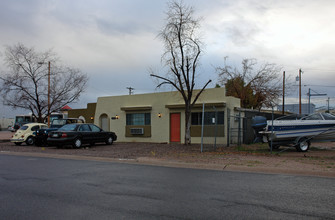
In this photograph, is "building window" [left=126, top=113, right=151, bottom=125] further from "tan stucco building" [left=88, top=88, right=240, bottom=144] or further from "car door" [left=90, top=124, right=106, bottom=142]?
"car door" [left=90, top=124, right=106, bottom=142]

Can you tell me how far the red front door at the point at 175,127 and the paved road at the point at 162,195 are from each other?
12406 millimetres

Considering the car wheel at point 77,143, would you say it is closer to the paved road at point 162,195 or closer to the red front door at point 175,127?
the red front door at point 175,127

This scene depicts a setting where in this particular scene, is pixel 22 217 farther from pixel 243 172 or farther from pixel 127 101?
pixel 127 101

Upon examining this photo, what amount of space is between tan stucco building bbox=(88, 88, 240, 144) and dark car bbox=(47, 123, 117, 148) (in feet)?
14.5

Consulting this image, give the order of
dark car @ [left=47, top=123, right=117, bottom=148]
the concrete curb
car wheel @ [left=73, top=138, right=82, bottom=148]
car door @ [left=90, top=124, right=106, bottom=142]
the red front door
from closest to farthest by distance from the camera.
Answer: the concrete curb
dark car @ [left=47, top=123, right=117, bottom=148]
car wheel @ [left=73, top=138, right=82, bottom=148]
car door @ [left=90, top=124, right=106, bottom=142]
the red front door

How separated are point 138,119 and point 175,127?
3534 mm

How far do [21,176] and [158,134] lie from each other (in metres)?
14.5

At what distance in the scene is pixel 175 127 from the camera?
22.4 m

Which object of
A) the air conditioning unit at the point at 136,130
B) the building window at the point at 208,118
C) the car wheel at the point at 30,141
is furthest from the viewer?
the air conditioning unit at the point at 136,130

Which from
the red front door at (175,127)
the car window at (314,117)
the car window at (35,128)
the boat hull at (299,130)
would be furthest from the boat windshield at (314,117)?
the car window at (35,128)

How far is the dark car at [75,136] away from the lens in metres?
18.2

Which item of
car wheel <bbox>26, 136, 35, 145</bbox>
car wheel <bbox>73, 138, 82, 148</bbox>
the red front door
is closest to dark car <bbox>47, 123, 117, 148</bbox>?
car wheel <bbox>73, 138, 82, 148</bbox>

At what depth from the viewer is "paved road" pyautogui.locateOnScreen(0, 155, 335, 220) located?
5.26m

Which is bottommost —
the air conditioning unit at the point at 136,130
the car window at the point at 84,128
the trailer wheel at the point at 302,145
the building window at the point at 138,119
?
the trailer wheel at the point at 302,145
